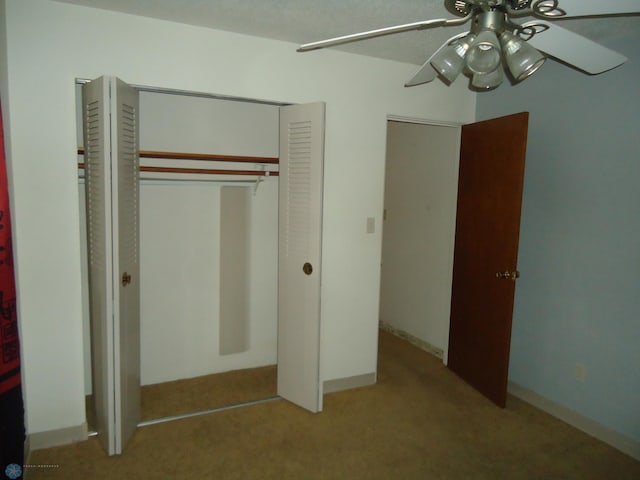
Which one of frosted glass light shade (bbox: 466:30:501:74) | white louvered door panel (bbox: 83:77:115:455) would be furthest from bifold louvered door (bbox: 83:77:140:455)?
frosted glass light shade (bbox: 466:30:501:74)

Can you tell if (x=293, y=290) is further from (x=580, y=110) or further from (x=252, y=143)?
(x=580, y=110)

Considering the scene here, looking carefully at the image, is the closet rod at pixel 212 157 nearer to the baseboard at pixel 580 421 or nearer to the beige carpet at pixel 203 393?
the beige carpet at pixel 203 393

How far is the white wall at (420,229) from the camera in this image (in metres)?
3.55

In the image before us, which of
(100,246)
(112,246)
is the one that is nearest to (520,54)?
(112,246)

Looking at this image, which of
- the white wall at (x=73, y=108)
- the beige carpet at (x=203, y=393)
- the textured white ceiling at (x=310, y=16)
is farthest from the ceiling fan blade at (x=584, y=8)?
the beige carpet at (x=203, y=393)

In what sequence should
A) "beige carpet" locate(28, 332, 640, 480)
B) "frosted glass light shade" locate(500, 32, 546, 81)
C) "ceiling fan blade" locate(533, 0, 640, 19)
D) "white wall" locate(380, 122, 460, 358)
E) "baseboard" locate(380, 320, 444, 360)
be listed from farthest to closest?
→ "baseboard" locate(380, 320, 444, 360) < "white wall" locate(380, 122, 460, 358) < "beige carpet" locate(28, 332, 640, 480) < "frosted glass light shade" locate(500, 32, 546, 81) < "ceiling fan blade" locate(533, 0, 640, 19)

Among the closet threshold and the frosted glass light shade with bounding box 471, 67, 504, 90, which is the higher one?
the frosted glass light shade with bounding box 471, 67, 504, 90

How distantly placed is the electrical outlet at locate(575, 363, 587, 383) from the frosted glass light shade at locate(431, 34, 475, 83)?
2.07 m

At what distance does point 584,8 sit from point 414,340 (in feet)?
10.5

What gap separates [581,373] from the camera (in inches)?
105

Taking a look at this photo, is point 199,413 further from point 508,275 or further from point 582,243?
point 582,243

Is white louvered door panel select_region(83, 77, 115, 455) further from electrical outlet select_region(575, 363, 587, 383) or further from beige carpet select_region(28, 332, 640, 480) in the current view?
electrical outlet select_region(575, 363, 587, 383)

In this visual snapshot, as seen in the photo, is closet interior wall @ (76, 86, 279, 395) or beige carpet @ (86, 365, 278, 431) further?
closet interior wall @ (76, 86, 279, 395)

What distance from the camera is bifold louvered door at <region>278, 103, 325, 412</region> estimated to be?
260 cm
